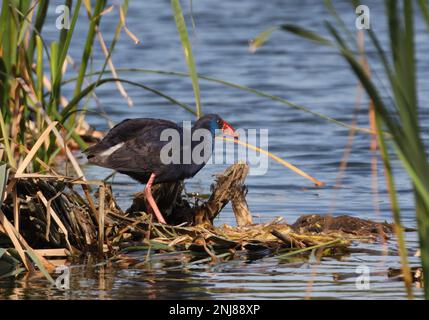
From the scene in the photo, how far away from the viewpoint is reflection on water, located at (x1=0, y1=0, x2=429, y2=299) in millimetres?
4617

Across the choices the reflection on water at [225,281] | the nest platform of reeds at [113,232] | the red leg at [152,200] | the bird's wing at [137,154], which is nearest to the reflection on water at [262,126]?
the reflection on water at [225,281]

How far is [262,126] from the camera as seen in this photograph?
10273 mm

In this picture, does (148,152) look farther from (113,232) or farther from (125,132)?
(113,232)

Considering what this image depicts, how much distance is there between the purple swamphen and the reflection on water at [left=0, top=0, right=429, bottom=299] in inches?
26.6

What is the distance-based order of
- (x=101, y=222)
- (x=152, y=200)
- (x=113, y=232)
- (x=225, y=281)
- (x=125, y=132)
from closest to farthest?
(x=225, y=281) < (x=101, y=222) < (x=113, y=232) < (x=152, y=200) < (x=125, y=132)

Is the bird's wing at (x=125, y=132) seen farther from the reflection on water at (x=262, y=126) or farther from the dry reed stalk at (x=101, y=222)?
the reflection on water at (x=262, y=126)

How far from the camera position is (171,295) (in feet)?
14.7

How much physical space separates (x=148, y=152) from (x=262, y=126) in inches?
180

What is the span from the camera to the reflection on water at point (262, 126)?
15.1 feet

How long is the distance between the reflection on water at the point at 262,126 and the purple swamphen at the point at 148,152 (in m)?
0.67

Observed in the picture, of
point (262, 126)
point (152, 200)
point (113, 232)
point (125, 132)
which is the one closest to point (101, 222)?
point (113, 232)

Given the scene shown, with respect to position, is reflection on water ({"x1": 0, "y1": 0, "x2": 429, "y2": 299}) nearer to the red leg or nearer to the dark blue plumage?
the red leg

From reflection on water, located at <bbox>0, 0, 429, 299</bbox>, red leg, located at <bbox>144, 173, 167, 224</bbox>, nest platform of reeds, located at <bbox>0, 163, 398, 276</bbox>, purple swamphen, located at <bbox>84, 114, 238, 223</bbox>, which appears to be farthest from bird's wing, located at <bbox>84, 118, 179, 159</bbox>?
reflection on water, located at <bbox>0, 0, 429, 299</bbox>
